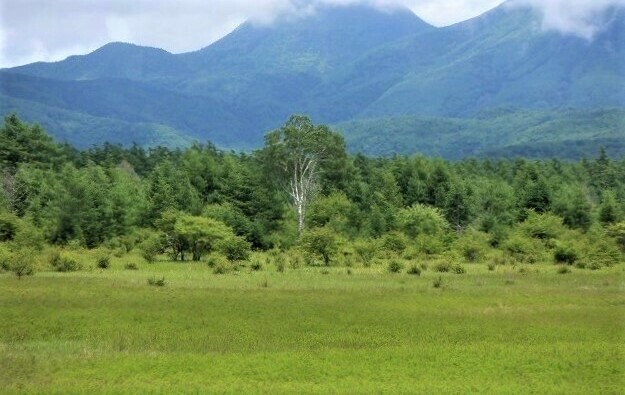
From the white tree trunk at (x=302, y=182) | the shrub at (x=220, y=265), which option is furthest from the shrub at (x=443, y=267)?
the white tree trunk at (x=302, y=182)

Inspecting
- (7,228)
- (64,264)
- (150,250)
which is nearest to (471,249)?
(150,250)

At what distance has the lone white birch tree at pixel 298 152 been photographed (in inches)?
3607

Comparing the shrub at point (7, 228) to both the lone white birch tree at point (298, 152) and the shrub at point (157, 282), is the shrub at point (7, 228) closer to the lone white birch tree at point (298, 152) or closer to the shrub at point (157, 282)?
the shrub at point (157, 282)

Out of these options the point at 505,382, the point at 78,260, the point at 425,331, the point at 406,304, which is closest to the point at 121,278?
the point at 78,260

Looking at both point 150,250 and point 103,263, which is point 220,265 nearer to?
point 103,263

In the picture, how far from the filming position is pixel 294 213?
99625 mm

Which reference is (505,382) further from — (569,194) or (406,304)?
(569,194)

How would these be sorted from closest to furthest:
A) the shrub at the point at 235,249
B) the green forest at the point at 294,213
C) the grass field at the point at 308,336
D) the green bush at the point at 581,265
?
the grass field at the point at 308,336, the green bush at the point at 581,265, the shrub at the point at 235,249, the green forest at the point at 294,213

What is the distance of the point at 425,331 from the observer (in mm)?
30562

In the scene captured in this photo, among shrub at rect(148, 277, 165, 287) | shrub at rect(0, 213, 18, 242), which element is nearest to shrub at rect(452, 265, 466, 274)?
shrub at rect(148, 277, 165, 287)

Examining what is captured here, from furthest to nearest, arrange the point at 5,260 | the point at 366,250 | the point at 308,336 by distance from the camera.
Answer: the point at 366,250 < the point at 5,260 < the point at 308,336

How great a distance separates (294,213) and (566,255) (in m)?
42.9

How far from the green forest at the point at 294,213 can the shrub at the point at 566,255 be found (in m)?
0.11

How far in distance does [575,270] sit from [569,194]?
3981 centimetres
